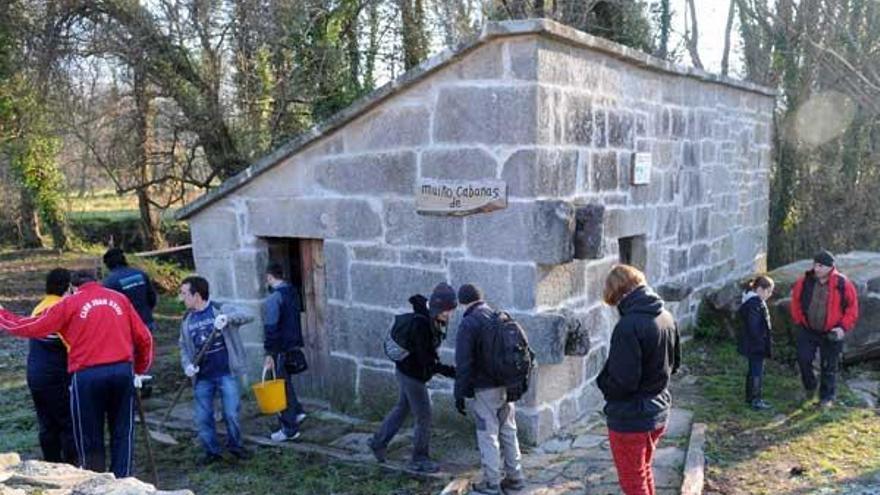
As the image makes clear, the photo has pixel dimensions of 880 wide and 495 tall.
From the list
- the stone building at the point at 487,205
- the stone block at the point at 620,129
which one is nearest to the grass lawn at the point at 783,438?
the stone building at the point at 487,205

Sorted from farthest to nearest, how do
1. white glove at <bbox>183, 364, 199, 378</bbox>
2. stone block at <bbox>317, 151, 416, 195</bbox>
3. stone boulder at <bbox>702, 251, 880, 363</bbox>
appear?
stone boulder at <bbox>702, 251, 880, 363</bbox>
stone block at <bbox>317, 151, 416, 195</bbox>
white glove at <bbox>183, 364, 199, 378</bbox>

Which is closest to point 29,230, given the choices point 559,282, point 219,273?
point 219,273

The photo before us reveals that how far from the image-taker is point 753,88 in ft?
36.3

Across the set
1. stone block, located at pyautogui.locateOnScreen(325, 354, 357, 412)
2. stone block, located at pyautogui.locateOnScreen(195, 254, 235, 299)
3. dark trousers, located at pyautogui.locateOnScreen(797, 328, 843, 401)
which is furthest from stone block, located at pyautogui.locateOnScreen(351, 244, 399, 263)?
dark trousers, located at pyautogui.locateOnScreen(797, 328, 843, 401)

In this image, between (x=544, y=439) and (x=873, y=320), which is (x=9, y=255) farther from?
(x=873, y=320)

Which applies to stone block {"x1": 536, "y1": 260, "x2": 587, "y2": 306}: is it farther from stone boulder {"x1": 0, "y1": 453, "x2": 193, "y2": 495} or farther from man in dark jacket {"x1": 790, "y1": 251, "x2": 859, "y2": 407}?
stone boulder {"x1": 0, "y1": 453, "x2": 193, "y2": 495}

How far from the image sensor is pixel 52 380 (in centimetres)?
602

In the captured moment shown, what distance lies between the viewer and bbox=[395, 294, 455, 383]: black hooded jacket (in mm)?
5688

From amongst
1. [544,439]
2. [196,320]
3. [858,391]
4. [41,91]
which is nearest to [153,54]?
[41,91]

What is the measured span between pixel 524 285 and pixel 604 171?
1.54m

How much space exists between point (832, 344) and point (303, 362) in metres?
5.11

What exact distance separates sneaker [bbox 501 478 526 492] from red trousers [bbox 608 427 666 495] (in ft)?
3.17

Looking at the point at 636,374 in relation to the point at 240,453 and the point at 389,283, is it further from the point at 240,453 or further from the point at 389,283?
the point at 240,453

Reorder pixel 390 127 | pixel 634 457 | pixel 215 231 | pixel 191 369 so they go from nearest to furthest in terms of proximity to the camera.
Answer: pixel 634 457
pixel 191 369
pixel 390 127
pixel 215 231
